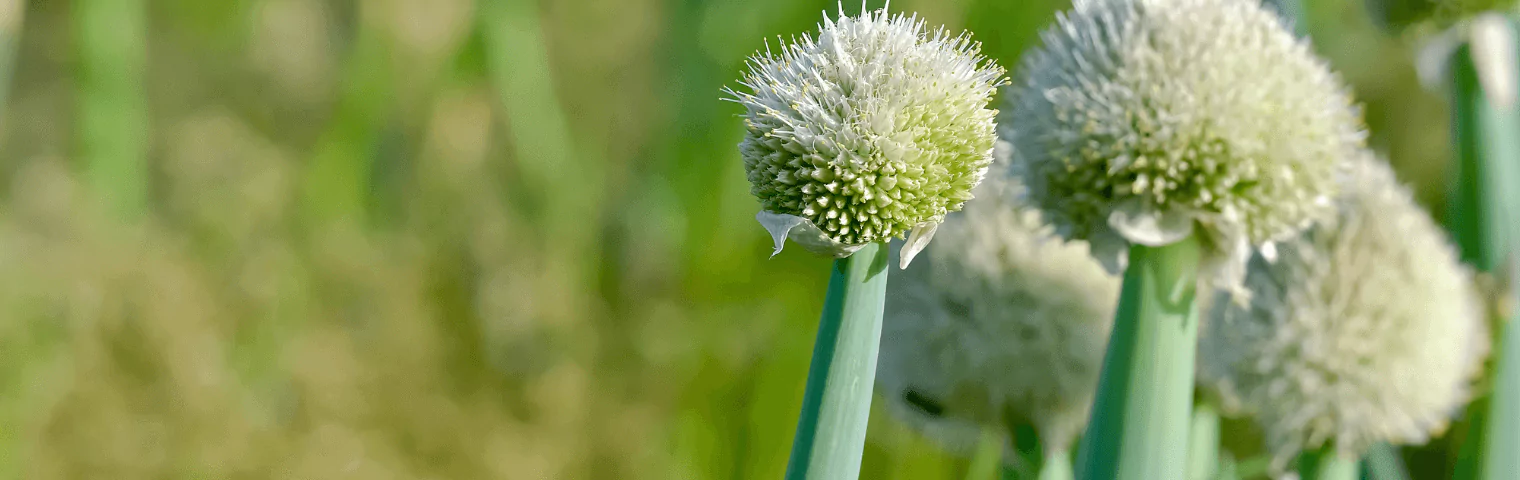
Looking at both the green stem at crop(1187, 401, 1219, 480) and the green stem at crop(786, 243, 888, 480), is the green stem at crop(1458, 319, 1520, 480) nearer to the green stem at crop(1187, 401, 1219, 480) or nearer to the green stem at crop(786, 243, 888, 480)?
the green stem at crop(1187, 401, 1219, 480)

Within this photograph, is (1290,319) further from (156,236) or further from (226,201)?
(156,236)

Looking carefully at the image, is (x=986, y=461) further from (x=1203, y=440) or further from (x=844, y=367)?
(x=844, y=367)

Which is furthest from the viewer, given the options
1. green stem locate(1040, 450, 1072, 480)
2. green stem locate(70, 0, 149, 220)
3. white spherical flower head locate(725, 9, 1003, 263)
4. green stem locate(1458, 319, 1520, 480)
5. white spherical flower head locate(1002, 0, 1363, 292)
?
green stem locate(70, 0, 149, 220)

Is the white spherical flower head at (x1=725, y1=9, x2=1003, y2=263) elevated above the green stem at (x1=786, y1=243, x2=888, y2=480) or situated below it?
above

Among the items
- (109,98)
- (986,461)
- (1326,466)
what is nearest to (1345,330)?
(1326,466)

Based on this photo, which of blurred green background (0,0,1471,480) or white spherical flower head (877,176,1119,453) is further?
blurred green background (0,0,1471,480)

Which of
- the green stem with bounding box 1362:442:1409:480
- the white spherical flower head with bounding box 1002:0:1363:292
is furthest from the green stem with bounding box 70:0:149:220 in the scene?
the green stem with bounding box 1362:442:1409:480

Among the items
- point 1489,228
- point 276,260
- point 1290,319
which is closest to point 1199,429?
point 1290,319

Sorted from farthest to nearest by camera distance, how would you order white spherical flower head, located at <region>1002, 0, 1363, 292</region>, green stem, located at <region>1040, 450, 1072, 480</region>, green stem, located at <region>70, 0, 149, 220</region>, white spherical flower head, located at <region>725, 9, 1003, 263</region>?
green stem, located at <region>70, 0, 149, 220</region> < green stem, located at <region>1040, 450, 1072, 480</region> < white spherical flower head, located at <region>1002, 0, 1363, 292</region> < white spherical flower head, located at <region>725, 9, 1003, 263</region>

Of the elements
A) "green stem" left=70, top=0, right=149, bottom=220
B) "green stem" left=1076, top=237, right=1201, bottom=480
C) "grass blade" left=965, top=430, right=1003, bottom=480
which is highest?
"green stem" left=70, top=0, right=149, bottom=220
